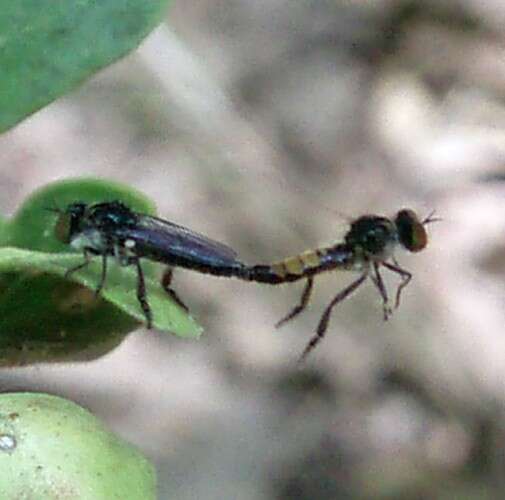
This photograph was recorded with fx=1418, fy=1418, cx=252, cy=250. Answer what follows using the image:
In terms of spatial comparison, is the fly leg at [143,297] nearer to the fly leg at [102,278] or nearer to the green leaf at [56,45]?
the fly leg at [102,278]

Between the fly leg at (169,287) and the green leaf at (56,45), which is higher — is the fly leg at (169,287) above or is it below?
below

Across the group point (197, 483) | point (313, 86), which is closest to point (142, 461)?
point (197, 483)

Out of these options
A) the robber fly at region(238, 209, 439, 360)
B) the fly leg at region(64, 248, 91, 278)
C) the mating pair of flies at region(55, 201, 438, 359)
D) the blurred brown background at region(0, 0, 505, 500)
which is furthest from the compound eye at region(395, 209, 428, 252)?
the blurred brown background at region(0, 0, 505, 500)

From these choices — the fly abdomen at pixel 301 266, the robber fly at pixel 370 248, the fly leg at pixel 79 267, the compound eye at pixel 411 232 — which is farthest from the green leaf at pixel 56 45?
the compound eye at pixel 411 232

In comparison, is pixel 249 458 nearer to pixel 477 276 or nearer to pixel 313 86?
pixel 477 276

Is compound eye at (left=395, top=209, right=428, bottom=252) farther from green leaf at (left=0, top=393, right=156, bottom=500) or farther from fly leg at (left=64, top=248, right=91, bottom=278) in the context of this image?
green leaf at (left=0, top=393, right=156, bottom=500)

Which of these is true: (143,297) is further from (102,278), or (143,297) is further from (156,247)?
(156,247)

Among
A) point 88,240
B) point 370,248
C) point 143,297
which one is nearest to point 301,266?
point 370,248
